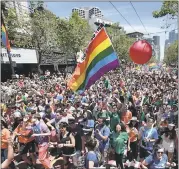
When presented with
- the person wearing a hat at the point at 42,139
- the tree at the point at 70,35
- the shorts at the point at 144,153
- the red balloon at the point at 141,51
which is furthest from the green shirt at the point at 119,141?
the tree at the point at 70,35

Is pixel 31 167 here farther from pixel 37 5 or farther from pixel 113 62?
pixel 37 5

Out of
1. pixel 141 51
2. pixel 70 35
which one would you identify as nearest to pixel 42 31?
pixel 70 35

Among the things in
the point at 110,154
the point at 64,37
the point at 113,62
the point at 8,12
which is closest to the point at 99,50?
the point at 113,62

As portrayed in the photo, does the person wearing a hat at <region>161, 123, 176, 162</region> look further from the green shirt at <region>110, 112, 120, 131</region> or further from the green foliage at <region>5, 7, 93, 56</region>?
the green foliage at <region>5, 7, 93, 56</region>

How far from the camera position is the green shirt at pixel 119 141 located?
725 centimetres

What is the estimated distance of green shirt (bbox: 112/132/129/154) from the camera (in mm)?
7250

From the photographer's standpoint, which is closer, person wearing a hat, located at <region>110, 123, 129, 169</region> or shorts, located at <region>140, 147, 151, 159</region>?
person wearing a hat, located at <region>110, 123, 129, 169</region>

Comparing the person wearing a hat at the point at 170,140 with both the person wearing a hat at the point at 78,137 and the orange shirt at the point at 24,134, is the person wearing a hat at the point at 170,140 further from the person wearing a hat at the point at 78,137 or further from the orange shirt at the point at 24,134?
the orange shirt at the point at 24,134

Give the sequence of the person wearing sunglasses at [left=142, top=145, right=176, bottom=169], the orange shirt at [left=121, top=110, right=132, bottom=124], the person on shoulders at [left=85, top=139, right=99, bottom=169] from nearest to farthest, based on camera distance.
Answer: the person on shoulders at [left=85, top=139, right=99, bottom=169] < the person wearing sunglasses at [left=142, top=145, right=176, bottom=169] < the orange shirt at [left=121, top=110, right=132, bottom=124]

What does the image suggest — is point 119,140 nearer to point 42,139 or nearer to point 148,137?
point 148,137

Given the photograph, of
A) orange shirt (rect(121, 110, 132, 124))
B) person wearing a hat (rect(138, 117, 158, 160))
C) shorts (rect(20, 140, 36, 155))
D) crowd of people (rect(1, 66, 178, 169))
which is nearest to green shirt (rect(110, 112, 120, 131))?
crowd of people (rect(1, 66, 178, 169))

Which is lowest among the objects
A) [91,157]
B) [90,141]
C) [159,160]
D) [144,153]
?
[144,153]

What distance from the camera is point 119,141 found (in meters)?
7.24

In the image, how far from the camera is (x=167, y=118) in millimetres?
9055
